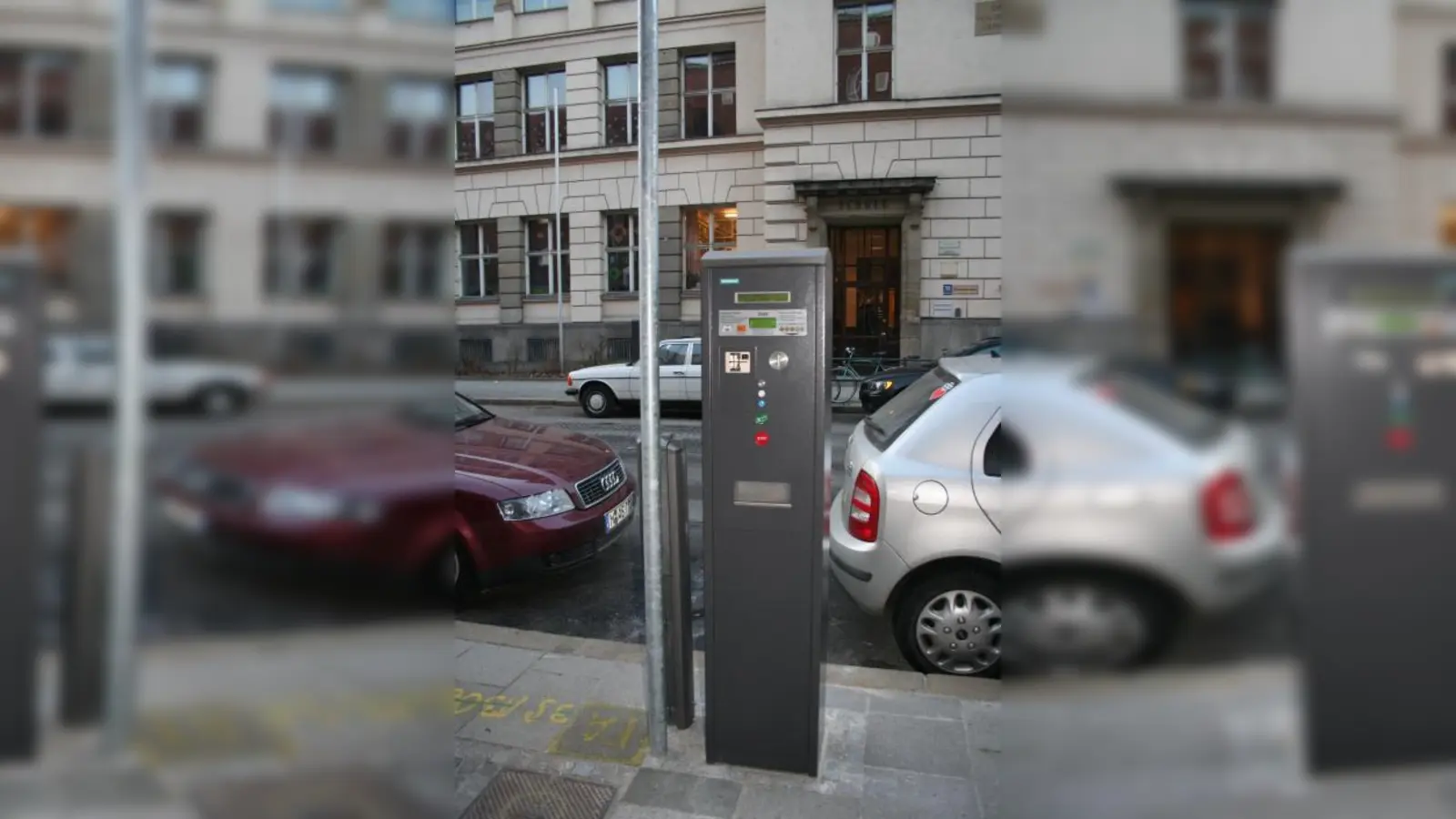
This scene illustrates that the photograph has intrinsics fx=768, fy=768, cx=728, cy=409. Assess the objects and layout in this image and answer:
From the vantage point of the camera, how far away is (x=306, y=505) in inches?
40.0

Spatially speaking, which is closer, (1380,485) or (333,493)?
(1380,485)

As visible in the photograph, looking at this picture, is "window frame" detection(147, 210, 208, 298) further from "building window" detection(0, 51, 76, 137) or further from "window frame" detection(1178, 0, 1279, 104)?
"window frame" detection(1178, 0, 1279, 104)

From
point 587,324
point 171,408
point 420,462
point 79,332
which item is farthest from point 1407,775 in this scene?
point 587,324

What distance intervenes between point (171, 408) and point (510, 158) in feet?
13.9

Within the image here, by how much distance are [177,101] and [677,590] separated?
2.28 meters

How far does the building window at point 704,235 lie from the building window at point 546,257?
0.96 metres

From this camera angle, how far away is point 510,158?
486cm

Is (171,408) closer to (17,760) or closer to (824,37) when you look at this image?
(17,760)

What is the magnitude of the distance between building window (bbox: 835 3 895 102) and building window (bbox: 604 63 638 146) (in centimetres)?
138

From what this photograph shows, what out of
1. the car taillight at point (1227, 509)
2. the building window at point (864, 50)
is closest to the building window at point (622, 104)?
the building window at point (864, 50)

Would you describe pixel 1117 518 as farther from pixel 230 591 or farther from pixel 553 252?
pixel 553 252

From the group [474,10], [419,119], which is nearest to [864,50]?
[474,10]

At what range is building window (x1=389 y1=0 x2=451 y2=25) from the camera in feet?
3.82

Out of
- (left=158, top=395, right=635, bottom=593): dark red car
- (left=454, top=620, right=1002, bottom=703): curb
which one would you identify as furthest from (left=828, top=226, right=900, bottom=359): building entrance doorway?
(left=158, top=395, right=635, bottom=593): dark red car
